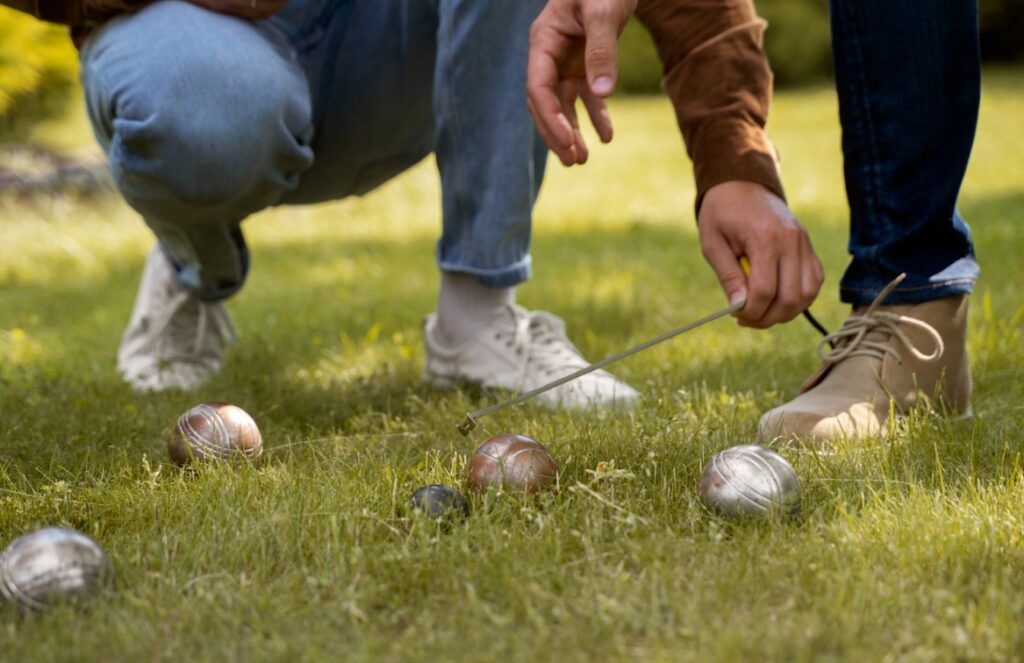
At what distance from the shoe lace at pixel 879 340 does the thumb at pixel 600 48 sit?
690 millimetres

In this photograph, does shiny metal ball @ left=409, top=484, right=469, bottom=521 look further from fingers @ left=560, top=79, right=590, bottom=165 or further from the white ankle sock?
the white ankle sock

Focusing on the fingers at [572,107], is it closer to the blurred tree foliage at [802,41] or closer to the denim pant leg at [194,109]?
the denim pant leg at [194,109]

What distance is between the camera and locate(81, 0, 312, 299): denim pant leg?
220 centimetres

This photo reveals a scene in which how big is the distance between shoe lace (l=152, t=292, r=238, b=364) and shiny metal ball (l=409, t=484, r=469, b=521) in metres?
1.37

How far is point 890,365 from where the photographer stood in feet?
6.84

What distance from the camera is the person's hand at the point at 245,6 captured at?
2.34m

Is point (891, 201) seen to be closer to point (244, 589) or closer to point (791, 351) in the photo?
point (791, 351)

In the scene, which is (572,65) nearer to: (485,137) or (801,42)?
(485,137)

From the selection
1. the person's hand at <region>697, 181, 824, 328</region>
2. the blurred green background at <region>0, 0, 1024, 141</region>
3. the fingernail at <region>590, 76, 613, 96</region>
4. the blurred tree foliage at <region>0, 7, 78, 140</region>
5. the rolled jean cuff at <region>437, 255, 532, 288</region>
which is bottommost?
the blurred green background at <region>0, 0, 1024, 141</region>

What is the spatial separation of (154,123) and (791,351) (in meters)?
1.60

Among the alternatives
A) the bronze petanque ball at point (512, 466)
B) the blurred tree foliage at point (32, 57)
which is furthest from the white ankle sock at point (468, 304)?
the blurred tree foliage at point (32, 57)

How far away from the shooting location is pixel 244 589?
1.45 meters

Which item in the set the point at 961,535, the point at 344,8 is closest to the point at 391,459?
the point at 961,535

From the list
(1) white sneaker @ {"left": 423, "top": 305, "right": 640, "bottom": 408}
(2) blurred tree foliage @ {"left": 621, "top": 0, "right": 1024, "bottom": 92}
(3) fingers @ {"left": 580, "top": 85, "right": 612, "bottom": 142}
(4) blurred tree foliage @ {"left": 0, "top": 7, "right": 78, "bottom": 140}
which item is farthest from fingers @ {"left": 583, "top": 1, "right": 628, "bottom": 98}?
(2) blurred tree foliage @ {"left": 621, "top": 0, "right": 1024, "bottom": 92}
